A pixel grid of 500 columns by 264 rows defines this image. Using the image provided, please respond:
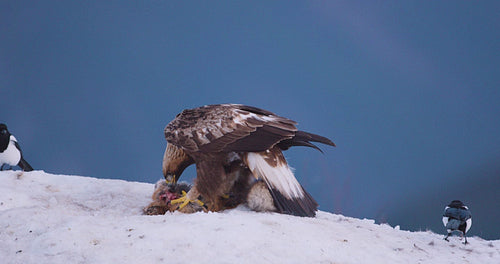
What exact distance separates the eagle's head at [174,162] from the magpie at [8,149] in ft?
9.20

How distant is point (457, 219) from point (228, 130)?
3.13 meters

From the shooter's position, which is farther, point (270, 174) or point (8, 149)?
point (8, 149)

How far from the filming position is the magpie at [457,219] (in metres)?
5.82

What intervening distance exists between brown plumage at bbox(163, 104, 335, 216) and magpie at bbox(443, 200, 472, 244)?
5.97 ft

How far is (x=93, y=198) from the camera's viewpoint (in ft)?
20.2

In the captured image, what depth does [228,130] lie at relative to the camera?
5137mm

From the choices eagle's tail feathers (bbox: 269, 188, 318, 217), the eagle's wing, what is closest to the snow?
eagle's tail feathers (bbox: 269, 188, 318, 217)

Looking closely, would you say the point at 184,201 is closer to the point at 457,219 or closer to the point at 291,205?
the point at 291,205

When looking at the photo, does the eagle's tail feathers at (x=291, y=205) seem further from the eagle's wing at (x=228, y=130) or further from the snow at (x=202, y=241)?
the eagle's wing at (x=228, y=130)

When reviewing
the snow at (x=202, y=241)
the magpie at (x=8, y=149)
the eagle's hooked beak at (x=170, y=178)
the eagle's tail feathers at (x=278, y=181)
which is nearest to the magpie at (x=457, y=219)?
the snow at (x=202, y=241)

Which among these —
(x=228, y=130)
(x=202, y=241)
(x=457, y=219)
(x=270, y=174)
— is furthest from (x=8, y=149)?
(x=457, y=219)

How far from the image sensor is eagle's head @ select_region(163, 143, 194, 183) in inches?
235

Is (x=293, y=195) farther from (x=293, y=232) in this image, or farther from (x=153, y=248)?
(x=153, y=248)

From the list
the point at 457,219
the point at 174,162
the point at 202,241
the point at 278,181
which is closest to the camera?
the point at 202,241
